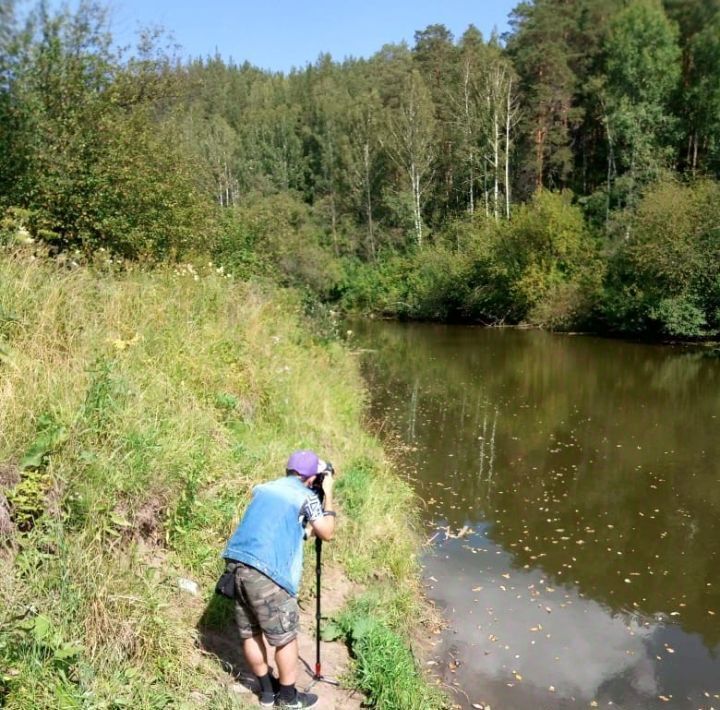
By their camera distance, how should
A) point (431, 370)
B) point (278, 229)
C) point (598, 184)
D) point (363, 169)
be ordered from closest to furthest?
point (431, 370)
point (278, 229)
point (598, 184)
point (363, 169)

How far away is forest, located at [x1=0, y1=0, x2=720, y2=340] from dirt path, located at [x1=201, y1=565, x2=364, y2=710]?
15.8 ft

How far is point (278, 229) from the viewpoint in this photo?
33594 millimetres

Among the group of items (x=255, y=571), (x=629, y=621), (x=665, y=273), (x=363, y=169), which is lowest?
(x=629, y=621)

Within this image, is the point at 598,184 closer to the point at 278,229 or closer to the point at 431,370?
the point at 278,229

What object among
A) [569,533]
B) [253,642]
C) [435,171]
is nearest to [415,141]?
[435,171]

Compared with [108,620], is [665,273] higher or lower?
higher

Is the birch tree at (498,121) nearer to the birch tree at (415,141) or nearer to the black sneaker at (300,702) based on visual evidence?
the birch tree at (415,141)

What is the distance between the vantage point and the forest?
40.6ft

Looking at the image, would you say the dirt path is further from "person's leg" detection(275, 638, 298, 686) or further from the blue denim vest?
the blue denim vest

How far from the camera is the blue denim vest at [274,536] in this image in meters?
4.05

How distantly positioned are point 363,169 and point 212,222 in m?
37.8

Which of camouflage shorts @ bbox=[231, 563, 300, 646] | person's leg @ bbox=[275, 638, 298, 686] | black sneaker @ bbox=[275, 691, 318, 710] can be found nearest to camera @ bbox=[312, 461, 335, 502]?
camouflage shorts @ bbox=[231, 563, 300, 646]

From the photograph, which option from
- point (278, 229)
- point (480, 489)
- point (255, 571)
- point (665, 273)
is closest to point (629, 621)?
point (480, 489)

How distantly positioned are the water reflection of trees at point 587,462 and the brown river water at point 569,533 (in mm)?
36
